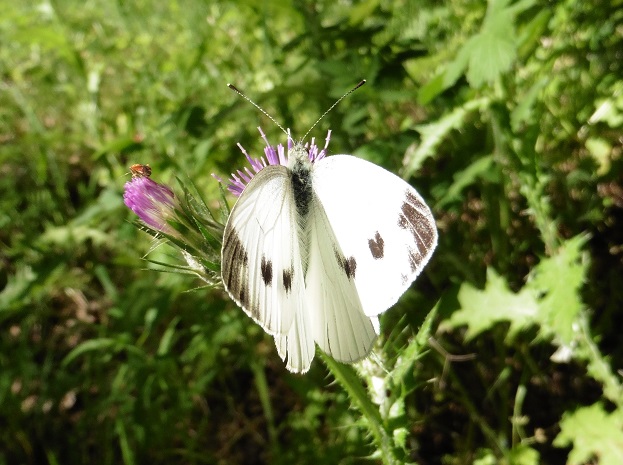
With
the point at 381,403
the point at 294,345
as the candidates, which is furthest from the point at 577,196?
the point at 294,345

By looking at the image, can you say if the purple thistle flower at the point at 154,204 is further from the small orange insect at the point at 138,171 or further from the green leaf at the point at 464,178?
the green leaf at the point at 464,178

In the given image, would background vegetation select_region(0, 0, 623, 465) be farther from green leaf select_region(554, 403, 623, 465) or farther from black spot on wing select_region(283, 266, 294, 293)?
black spot on wing select_region(283, 266, 294, 293)

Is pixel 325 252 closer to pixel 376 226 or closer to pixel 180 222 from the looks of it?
pixel 376 226

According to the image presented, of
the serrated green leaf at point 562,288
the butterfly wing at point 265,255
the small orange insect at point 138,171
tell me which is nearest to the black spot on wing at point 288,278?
the butterfly wing at point 265,255

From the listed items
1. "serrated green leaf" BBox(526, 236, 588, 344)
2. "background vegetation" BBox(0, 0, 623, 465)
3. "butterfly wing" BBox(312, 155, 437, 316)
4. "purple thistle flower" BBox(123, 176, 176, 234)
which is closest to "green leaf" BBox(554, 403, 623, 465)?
"background vegetation" BBox(0, 0, 623, 465)

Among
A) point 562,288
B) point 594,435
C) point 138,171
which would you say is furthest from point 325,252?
point 594,435

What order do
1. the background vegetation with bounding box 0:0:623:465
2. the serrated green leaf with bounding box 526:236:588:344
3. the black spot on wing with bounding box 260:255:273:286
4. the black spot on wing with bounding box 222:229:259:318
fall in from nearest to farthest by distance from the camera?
1. the black spot on wing with bounding box 222:229:259:318
2. the black spot on wing with bounding box 260:255:273:286
3. the serrated green leaf with bounding box 526:236:588:344
4. the background vegetation with bounding box 0:0:623:465

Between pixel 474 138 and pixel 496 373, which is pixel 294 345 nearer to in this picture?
pixel 496 373

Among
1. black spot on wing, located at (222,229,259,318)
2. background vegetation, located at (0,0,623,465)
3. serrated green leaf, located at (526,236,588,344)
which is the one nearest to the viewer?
black spot on wing, located at (222,229,259,318)
